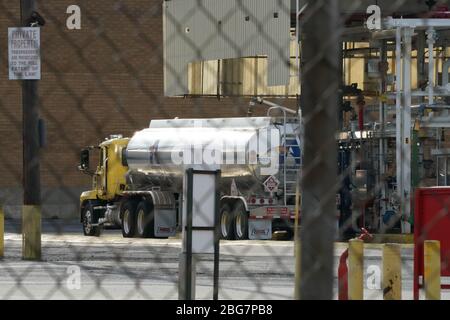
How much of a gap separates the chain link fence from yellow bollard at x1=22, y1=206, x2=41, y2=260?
0.03 m

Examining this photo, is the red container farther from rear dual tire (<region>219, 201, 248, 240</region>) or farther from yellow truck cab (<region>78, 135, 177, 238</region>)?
yellow truck cab (<region>78, 135, 177, 238</region>)

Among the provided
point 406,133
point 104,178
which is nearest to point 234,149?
point 406,133

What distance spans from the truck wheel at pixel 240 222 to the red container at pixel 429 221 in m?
12.9

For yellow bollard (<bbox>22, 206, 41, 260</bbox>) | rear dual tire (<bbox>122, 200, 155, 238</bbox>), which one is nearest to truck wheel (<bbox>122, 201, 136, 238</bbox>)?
rear dual tire (<bbox>122, 200, 155, 238</bbox>)

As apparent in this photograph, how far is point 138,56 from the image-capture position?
70.6ft

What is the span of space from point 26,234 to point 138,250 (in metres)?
3.70

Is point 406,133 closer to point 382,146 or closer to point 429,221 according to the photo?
point 382,146

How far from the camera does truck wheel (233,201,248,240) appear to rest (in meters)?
22.8

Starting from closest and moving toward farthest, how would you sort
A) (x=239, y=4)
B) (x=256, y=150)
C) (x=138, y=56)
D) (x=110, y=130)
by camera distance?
1. (x=239, y=4)
2. (x=138, y=56)
3. (x=256, y=150)
4. (x=110, y=130)

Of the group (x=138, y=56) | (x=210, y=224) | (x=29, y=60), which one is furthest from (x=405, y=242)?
(x=210, y=224)

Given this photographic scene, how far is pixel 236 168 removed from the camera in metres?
22.7

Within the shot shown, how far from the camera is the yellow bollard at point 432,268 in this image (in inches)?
355

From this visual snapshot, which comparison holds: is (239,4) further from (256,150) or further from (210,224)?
(256,150)

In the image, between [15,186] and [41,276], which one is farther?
[15,186]
